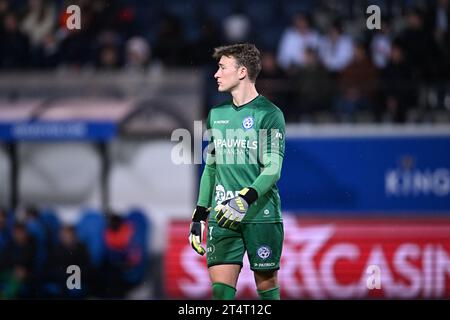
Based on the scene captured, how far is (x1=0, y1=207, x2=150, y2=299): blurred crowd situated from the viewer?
12414 mm

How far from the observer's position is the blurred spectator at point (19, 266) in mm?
12422

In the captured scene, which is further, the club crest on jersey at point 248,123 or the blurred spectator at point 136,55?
the blurred spectator at point 136,55

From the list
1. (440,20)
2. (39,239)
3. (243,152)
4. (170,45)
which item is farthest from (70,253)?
(243,152)

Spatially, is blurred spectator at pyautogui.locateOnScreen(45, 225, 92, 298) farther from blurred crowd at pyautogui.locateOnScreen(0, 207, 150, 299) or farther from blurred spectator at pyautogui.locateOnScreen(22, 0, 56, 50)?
blurred spectator at pyautogui.locateOnScreen(22, 0, 56, 50)

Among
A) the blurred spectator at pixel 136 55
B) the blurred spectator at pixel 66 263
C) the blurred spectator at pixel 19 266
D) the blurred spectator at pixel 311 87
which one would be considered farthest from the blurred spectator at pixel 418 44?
the blurred spectator at pixel 19 266

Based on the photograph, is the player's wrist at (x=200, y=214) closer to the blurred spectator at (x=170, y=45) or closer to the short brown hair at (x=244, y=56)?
the short brown hair at (x=244, y=56)

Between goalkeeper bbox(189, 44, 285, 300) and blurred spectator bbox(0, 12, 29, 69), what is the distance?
668cm

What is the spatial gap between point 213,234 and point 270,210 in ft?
1.38

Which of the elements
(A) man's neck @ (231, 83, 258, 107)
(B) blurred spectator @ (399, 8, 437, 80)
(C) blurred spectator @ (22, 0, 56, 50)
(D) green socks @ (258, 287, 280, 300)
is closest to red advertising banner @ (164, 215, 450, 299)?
(B) blurred spectator @ (399, 8, 437, 80)

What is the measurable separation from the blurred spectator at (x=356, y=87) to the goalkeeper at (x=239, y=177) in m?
5.58

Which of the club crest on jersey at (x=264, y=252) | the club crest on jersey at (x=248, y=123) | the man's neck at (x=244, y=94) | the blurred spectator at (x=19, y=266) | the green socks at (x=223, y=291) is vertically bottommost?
the blurred spectator at (x=19, y=266)

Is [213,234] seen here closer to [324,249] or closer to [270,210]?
[270,210]

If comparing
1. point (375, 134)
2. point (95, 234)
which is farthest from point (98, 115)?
point (375, 134)
